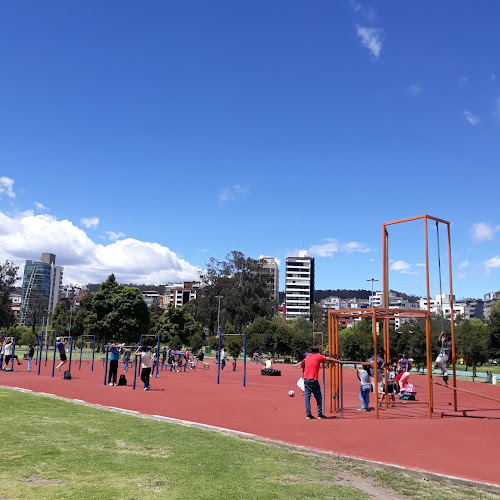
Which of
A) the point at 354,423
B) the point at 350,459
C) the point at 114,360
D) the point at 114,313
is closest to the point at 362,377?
the point at 354,423

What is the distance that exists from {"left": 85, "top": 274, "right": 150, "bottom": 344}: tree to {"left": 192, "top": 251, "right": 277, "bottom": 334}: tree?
48.4 ft

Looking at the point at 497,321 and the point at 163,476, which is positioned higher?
the point at 497,321

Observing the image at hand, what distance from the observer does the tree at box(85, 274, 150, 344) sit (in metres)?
63.6

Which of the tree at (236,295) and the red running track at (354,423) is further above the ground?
the tree at (236,295)

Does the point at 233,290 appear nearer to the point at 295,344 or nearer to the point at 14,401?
the point at 295,344

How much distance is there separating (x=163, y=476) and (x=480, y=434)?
7.11m

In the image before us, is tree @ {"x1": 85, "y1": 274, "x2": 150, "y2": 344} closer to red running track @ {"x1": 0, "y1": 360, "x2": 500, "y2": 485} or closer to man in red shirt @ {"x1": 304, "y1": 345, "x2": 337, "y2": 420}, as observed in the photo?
red running track @ {"x1": 0, "y1": 360, "x2": 500, "y2": 485}

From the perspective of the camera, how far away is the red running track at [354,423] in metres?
8.02

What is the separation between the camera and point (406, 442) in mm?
9234

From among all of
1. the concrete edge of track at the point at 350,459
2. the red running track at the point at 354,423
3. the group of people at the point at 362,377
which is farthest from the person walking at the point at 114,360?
the group of people at the point at 362,377

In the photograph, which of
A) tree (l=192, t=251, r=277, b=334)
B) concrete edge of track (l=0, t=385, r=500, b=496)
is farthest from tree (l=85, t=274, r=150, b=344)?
concrete edge of track (l=0, t=385, r=500, b=496)

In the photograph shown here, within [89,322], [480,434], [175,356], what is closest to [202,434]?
[480,434]

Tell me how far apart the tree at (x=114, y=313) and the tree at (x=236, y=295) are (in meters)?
14.7

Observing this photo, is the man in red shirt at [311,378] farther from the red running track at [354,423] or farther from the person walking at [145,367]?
the person walking at [145,367]
